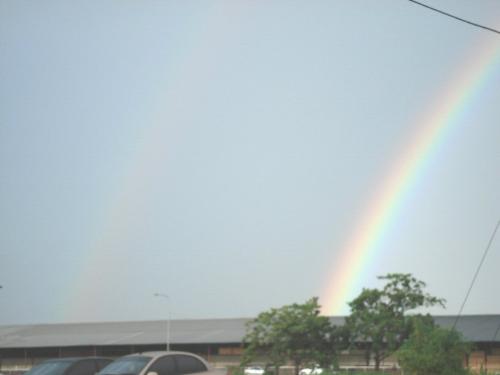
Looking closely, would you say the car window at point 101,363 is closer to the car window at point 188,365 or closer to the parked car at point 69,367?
the parked car at point 69,367

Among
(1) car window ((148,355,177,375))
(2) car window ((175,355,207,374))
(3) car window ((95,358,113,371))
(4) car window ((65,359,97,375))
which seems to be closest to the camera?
(1) car window ((148,355,177,375))

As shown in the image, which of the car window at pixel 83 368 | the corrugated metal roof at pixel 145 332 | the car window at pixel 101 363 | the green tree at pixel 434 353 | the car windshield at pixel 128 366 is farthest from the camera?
the corrugated metal roof at pixel 145 332

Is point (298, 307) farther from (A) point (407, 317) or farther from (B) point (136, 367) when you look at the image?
(B) point (136, 367)

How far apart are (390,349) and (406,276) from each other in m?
5.98

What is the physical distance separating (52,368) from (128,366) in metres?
3.38

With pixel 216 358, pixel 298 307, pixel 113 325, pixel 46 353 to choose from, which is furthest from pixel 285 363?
pixel 113 325

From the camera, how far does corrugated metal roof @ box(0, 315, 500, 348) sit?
261 feet

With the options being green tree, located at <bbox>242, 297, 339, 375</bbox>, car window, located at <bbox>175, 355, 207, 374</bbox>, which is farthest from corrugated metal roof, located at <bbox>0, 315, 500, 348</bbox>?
car window, located at <bbox>175, 355, 207, 374</bbox>

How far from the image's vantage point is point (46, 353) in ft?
289

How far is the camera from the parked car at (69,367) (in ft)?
74.0

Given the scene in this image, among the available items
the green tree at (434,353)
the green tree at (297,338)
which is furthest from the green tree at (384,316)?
the green tree at (434,353)

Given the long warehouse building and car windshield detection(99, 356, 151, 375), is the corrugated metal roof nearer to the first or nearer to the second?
the long warehouse building

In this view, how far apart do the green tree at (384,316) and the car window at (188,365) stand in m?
39.7

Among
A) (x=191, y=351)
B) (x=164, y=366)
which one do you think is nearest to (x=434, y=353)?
(x=164, y=366)
